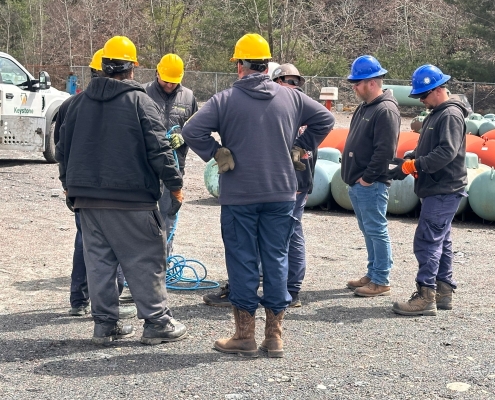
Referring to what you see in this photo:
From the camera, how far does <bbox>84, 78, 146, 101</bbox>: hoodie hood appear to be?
214 inches

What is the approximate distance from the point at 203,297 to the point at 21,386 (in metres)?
2.38

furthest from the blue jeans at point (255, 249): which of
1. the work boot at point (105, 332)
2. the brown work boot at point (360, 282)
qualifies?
the brown work boot at point (360, 282)

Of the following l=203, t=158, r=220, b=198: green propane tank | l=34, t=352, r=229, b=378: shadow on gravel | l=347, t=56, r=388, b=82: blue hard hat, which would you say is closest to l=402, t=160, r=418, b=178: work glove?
l=347, t=56, r=388, b=82: blue hard hat

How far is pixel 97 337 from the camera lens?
568cm

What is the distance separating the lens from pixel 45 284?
7.61 m

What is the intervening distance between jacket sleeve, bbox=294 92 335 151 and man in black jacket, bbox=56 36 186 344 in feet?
3.20

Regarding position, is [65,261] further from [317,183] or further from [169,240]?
[317,183]

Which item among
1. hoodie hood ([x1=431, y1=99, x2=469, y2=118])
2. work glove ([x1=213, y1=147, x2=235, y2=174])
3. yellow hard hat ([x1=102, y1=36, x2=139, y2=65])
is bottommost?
work glove ([x1=213, y1=147, x2=235, y2=174])

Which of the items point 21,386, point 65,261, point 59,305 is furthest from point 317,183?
point 21,386

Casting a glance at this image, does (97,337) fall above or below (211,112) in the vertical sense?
below

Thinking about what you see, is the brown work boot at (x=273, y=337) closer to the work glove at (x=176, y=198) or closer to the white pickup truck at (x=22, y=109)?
the work glove at (x=176, y=198)

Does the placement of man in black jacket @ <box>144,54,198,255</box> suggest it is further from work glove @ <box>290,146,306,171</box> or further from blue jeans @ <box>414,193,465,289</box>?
A: blue jeans @ <box>414,193,465,289</box>

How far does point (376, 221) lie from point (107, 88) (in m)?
2.87

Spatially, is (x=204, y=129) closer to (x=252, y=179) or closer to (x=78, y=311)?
(x=252, y=179)
